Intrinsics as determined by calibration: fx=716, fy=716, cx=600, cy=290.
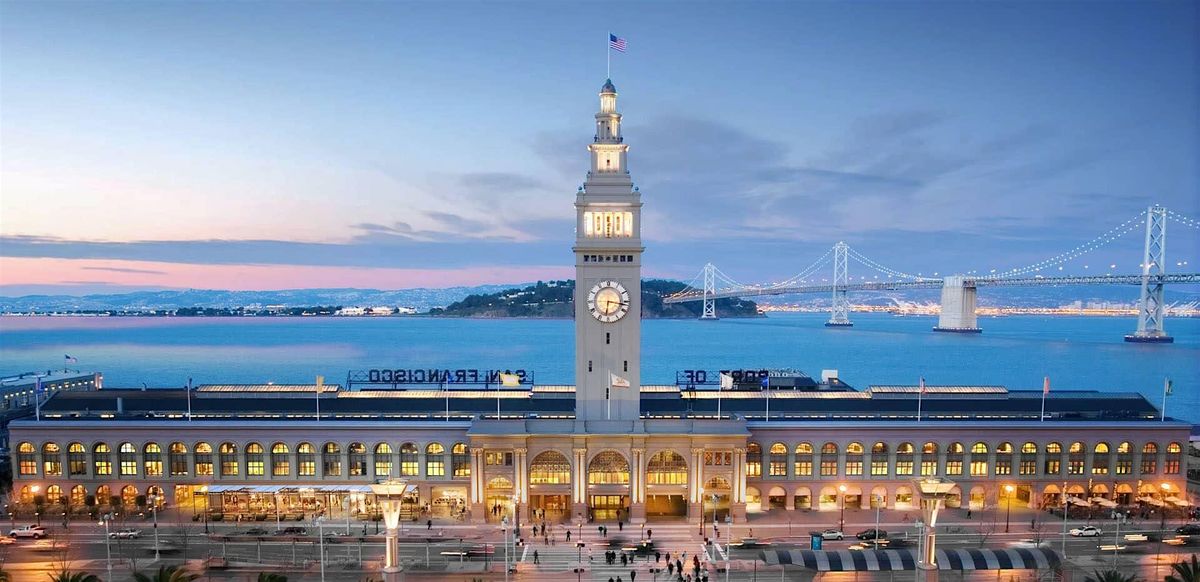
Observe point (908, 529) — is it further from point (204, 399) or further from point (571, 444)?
point (204, 399)

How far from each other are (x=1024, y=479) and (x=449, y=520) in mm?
55003

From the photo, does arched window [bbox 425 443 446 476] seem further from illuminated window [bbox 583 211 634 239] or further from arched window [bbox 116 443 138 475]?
arched window [bbox 116 443 138 475]

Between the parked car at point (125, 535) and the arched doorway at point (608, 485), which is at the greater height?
the arched doorway at point (608, 485)

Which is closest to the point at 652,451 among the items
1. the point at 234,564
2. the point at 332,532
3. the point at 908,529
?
the point at 908,529

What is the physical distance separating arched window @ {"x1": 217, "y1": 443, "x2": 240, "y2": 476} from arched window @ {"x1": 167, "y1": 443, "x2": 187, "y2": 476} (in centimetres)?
342

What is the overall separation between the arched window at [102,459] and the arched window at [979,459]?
82.4 metres

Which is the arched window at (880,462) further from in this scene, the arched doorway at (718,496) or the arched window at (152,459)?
the arched window at (152,459)

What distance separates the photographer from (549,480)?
64750 mm

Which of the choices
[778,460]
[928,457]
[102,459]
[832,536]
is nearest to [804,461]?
[778,460]

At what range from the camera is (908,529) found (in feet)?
203

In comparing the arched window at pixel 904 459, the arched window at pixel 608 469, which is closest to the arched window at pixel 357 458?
the arched window at pixel 608 469

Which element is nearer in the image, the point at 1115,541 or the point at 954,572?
the point at 954,572

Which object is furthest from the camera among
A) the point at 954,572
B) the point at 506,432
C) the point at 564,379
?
the point at 564,379

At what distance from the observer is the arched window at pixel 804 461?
68.7 meters
